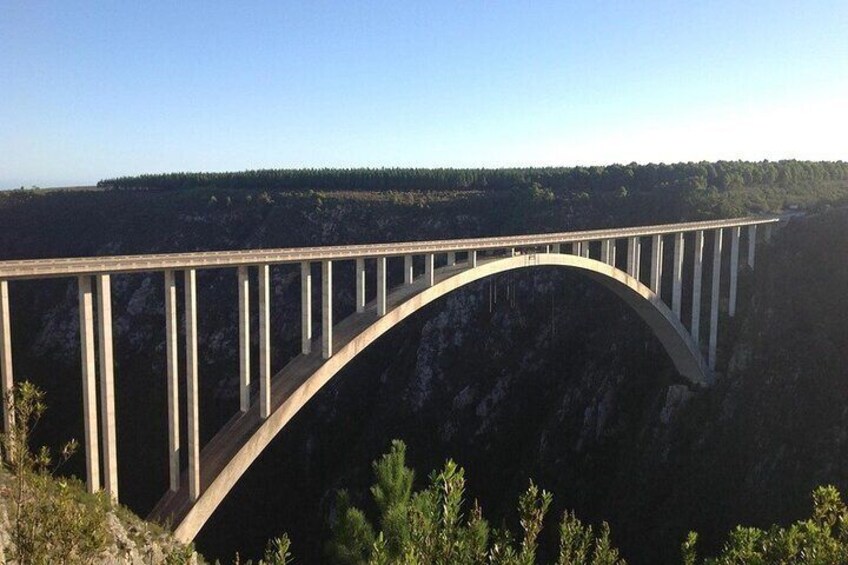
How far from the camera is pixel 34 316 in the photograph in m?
55.4

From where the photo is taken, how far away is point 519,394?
142 ft

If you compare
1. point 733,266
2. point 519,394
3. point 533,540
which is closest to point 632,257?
point 733,266

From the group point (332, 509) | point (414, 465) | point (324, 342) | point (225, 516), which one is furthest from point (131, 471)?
point (324, 342)

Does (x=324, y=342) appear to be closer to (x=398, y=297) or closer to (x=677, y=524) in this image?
(x=398, y=297)

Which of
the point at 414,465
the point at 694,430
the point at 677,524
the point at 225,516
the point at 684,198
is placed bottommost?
the point at 225,516

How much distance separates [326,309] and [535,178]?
2367 inches

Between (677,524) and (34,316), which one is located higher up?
(34,316)

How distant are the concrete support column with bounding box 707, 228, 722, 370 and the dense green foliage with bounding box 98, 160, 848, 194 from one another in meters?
26.1

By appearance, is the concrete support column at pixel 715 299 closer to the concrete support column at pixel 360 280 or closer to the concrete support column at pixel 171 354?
the concrete support column at pixel 360 280

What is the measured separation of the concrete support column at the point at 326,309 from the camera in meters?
18.8

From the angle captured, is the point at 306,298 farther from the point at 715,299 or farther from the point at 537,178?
the point at 537,178

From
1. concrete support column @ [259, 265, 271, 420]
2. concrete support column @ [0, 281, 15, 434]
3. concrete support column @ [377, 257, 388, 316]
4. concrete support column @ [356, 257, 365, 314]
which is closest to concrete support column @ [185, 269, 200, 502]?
concrete support column @ [259, 265, 271, 420]

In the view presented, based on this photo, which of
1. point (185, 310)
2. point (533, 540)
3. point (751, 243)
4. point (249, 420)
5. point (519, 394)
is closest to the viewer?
point (533, 540)

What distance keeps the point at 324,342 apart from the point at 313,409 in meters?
30.4
